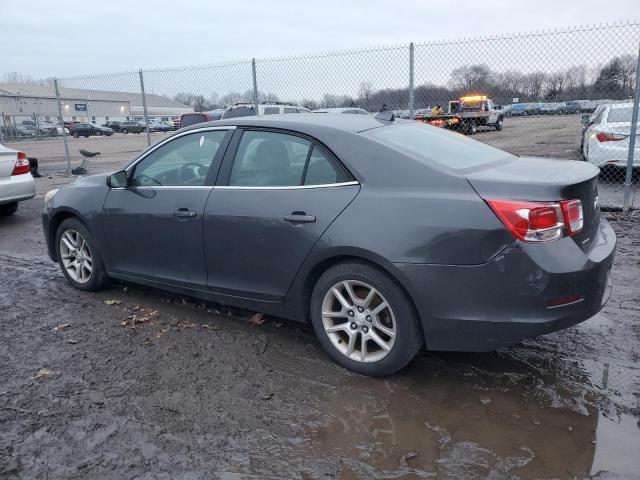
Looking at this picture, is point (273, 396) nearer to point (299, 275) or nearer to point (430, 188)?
point (299, 275)

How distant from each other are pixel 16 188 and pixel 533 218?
27.3ft

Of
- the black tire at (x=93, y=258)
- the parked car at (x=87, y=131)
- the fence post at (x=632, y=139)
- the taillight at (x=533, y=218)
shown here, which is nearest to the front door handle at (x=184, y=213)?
the black tire at (x=93, y=258)

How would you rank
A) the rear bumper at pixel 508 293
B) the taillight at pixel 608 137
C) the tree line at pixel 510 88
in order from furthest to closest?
the taillight at pixel 608 137
the tree line at pixel 510 88
the rear bumper at pixel 508 293

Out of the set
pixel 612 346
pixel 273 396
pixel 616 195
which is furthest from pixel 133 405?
pixel 616 195

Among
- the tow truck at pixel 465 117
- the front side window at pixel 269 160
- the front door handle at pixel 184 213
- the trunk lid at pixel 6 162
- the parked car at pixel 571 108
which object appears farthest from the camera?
the tow truck at pixel 465 117

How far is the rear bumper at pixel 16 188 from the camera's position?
827cm

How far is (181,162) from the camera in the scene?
421 centimetres

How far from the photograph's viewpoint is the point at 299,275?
3420 mm

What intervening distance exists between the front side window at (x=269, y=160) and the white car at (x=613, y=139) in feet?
22.6

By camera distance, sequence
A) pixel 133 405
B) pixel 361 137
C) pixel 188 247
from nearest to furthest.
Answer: pixel 133 405 → pixel 361 137 → pixel 188 247

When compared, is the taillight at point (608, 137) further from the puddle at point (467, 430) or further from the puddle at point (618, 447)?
the puddle at point (618, 447)

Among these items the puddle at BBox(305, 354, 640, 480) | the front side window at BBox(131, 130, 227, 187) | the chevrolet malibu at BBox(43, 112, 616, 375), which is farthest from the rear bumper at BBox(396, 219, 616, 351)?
the front side window at BBox(131, 130, 227, 187)

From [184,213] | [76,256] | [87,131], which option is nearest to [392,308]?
[184,213]

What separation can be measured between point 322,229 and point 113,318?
2205 millimetres
